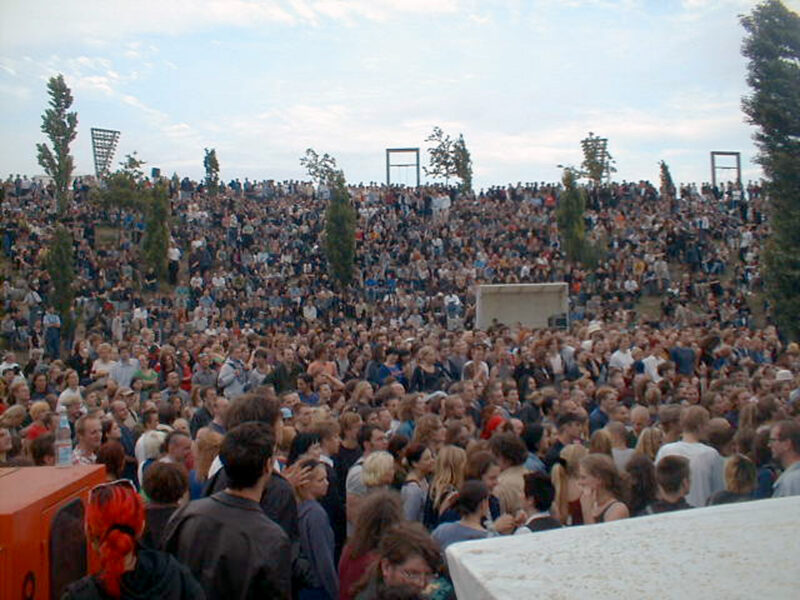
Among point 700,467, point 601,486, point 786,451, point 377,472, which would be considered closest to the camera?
point 601,486

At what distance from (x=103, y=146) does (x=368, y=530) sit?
56.5 meters

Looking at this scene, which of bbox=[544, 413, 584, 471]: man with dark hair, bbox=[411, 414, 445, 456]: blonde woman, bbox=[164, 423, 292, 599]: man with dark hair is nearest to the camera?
bbox=[164, 423, 292, 599]: man with dark hair

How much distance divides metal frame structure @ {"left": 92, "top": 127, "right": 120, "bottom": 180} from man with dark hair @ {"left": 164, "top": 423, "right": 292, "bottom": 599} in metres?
55.1

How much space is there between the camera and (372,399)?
A: 8016mm

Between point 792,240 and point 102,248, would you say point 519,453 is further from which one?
point 102,248

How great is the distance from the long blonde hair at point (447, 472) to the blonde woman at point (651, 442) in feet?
5.76

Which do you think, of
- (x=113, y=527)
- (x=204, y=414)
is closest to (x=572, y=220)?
(x=204, y=414)

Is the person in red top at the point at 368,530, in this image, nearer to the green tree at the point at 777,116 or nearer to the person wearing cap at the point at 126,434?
the person wearing cap at the point at 126,434

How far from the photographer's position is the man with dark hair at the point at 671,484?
4512 millimetres

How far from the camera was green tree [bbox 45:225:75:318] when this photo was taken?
2291 centimetres

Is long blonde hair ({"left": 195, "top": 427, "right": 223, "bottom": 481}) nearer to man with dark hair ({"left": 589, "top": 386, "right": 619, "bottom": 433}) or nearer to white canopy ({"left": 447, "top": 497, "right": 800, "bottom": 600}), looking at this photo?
white canopy ({"left": 447, "top": 497, "right": 800, "bottom": 600})

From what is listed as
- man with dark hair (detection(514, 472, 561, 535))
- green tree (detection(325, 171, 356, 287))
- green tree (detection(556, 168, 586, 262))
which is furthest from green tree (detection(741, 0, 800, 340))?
man with dark hair (detection(514, 472, 561, 535))

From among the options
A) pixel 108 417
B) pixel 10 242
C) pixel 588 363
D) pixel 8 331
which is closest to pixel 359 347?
pixel 588 363

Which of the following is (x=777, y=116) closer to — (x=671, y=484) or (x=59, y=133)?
(x=671, y=484)
